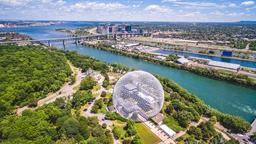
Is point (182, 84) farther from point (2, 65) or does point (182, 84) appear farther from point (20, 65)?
point (2, 65)

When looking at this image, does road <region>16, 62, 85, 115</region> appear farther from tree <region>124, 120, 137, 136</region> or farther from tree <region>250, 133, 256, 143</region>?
tree <region>250, 133, 256, 143</region>

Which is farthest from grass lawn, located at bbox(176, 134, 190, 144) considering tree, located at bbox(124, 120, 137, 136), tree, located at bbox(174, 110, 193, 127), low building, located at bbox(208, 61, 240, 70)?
low building, located at bbox(208, 61, 240, 70)

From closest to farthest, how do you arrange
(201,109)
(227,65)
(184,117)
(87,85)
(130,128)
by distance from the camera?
1. (130,128)
2. (184,117)
3. (201,109)
4. (87,85)
5. (227,65)

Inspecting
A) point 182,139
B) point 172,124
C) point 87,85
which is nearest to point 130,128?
point 172,124

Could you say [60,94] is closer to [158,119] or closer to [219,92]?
[158,119]

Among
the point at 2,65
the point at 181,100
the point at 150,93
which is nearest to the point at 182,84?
the point at 181,100

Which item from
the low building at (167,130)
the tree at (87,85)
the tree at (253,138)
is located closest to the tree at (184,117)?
the low building at (167,130)

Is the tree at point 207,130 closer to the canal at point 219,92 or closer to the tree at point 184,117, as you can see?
the tree at point 184,117
